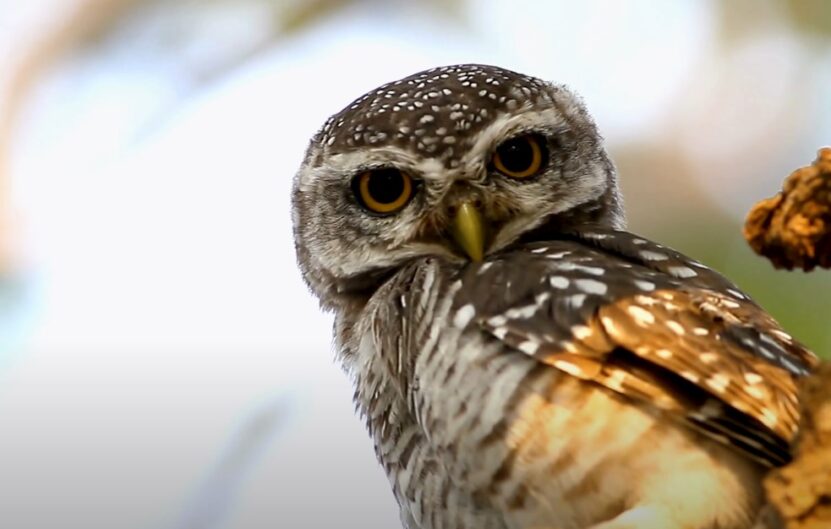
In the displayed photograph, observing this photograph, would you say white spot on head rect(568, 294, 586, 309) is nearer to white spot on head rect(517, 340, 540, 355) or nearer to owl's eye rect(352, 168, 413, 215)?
white spot on head rect(517, 340, 540, 355)

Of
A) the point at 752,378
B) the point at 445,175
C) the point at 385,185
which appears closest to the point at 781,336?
the point at 752,378

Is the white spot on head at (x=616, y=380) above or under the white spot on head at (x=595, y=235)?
under

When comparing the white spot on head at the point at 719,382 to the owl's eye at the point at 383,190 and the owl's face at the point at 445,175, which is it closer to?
the owl's face at the point at 445,175

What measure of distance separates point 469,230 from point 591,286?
34 cm

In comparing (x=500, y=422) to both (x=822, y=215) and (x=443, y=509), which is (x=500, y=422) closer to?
(x=443, y=509)

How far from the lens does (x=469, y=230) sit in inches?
79.4

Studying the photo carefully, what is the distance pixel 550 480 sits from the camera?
5.29ft

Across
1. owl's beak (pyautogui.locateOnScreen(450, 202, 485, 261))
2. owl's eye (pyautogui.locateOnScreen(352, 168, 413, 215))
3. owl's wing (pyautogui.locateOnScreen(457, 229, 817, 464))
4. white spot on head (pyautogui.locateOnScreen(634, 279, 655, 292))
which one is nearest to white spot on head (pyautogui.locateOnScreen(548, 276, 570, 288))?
owl's wing (pyautogui.locateOnScreen(457, 229, 817, 464))

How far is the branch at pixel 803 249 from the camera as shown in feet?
4.30

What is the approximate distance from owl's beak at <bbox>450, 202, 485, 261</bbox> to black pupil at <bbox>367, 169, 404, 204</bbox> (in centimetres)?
17

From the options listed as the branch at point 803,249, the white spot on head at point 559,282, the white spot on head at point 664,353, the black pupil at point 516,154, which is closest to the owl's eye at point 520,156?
the black pupil at point 516,154

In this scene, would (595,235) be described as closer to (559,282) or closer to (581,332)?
(559,282)

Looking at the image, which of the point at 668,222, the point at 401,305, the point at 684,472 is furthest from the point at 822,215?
the point at 668,222

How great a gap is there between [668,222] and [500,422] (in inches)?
71.6
